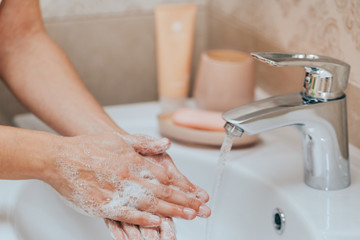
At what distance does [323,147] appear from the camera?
59 centimetres

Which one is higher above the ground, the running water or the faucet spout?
the faucet spout

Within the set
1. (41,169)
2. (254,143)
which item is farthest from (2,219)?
(254,143)

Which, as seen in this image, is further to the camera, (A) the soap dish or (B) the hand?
(A) the soap dish

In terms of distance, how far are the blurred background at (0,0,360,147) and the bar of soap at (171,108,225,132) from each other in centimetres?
13

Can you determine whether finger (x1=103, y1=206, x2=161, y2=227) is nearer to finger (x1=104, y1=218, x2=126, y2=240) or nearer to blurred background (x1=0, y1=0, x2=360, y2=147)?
finger (x1=104, y1=218, x2=126, y2=240)

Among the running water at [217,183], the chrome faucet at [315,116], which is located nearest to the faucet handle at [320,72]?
the chrome faucet at [315,116]

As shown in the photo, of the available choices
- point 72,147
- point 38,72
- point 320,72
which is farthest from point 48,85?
point 320,72

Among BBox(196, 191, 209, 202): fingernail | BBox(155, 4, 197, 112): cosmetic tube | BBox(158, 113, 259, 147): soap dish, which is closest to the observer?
BBox(196, 191, 209, 202): fingernail

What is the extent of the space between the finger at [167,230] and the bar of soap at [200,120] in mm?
193

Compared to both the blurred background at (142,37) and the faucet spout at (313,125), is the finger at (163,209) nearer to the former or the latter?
the faucet spout at (313,125)

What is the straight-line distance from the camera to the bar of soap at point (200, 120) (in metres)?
0.74

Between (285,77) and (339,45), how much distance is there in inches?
5.4

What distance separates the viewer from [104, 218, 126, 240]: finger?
57 cm

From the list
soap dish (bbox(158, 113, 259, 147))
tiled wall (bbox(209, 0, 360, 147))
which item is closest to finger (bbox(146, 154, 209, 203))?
soap dish (bbox(158, 113, 259, 147))
